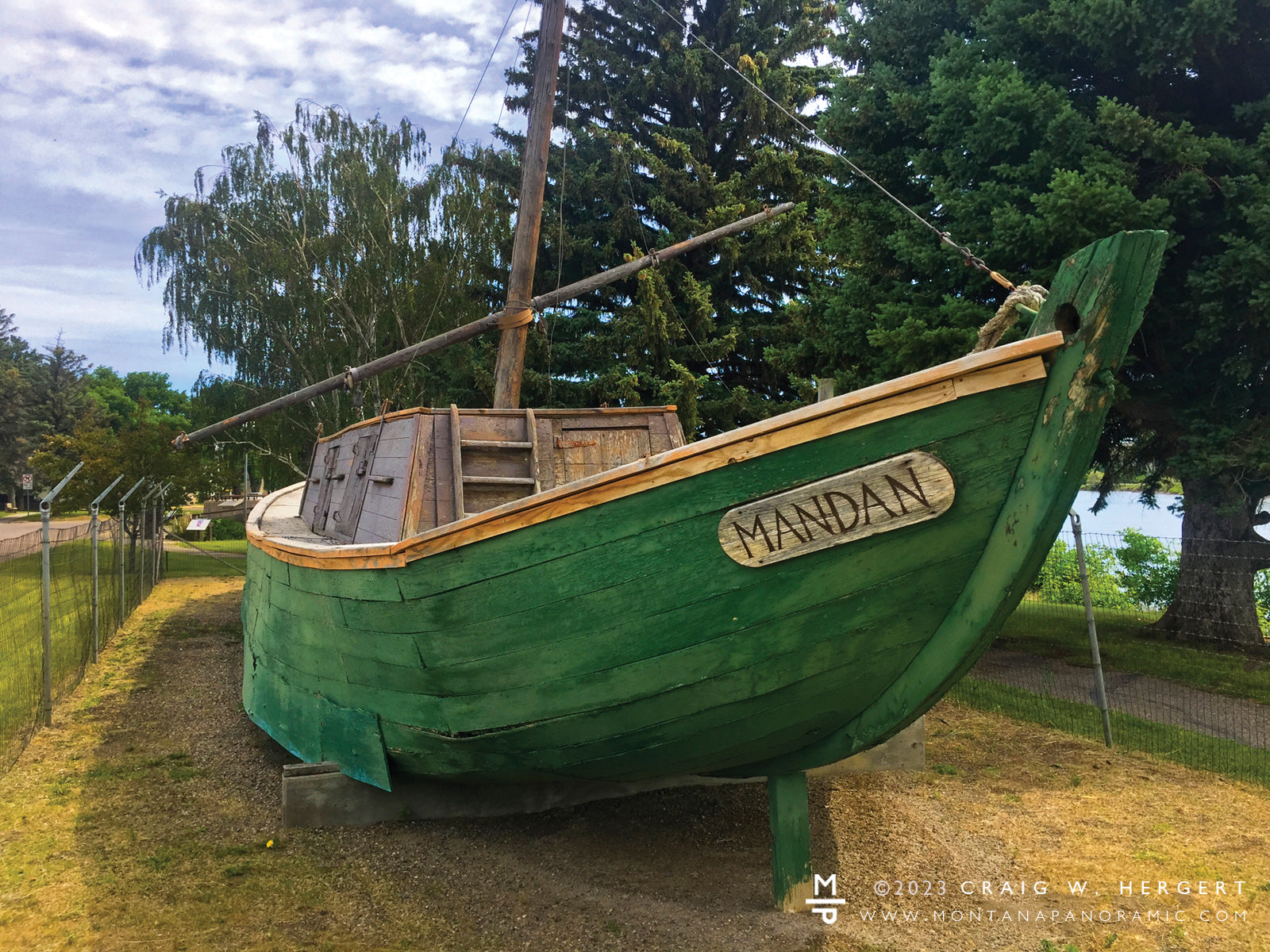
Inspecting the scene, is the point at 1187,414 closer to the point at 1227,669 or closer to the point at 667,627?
the point at 1227,669

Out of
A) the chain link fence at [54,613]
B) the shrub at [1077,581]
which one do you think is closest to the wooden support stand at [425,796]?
the chain link fence at [54,613]

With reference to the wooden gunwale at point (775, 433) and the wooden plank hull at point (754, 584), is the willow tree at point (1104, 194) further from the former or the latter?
the wooden gunwale at point (775, 433)

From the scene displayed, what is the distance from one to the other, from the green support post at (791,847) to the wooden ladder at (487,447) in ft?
7.37

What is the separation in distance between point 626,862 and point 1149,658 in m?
7.56

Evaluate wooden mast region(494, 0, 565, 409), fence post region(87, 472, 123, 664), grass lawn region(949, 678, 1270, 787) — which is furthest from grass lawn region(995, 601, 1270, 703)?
fence post region(87, 472, 123, 664)

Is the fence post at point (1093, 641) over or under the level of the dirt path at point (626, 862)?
over

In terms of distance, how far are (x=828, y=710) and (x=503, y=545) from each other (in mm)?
1409

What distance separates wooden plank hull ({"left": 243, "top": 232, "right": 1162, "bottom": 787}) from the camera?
2.71m

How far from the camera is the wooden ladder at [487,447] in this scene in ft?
15.7

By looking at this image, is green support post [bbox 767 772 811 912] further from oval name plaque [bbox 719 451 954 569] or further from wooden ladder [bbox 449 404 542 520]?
wooden ladder [bbox 449 404 542 520]

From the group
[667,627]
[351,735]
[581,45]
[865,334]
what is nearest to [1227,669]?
[865,334]

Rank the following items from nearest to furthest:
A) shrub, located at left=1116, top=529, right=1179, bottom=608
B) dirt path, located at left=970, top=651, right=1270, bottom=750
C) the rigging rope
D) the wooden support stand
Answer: the rigging rope
the wooden support stand
dirt path, located at left=970, top=651, right=1270, bottom=750
shrub, located at left=1116, top=529, right=1179, bottom=608

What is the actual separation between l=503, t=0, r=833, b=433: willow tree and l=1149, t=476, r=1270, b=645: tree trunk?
5973mm

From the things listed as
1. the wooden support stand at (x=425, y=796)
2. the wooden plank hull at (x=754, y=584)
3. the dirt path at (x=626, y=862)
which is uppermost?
the wooden plank hull at (x=754, y=584)
